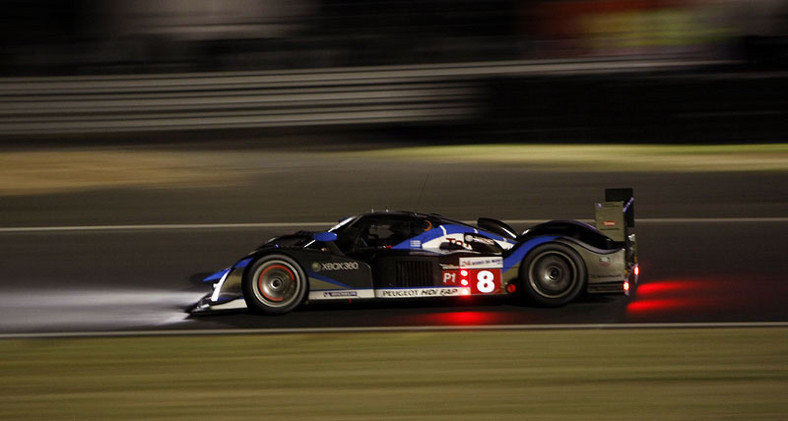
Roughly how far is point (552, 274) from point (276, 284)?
217 centimetres

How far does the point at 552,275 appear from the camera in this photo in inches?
331

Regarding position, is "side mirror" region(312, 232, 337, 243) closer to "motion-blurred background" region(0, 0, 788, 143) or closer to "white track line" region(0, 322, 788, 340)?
"white track line" region(0, 322, 788, 340)

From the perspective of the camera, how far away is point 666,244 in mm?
11781

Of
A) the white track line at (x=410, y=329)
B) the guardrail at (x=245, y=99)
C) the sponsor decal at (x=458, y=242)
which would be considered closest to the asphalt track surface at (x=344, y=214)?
the white track line at (x=410, y=329)

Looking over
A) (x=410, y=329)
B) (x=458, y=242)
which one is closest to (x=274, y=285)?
(x=410, y=329)

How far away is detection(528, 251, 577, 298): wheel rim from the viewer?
8.33 meters

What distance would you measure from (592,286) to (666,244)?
3716 millimetres

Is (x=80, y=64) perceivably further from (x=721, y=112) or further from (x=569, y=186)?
(x=721, y=112)

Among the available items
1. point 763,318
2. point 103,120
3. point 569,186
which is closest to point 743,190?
point 569,186

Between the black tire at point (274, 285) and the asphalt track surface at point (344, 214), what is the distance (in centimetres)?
12

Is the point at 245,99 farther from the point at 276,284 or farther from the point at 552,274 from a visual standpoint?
the point at 552,274

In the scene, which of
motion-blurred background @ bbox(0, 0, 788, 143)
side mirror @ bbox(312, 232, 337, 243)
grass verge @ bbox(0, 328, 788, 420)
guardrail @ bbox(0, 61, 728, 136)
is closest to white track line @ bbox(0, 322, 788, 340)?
grass verge @ bbox(0, 328, 788, 420)

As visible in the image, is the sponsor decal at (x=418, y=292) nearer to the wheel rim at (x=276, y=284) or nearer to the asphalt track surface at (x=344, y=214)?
the asphalt track surface at (x=344, y=214)

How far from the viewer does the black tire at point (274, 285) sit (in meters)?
8.32
